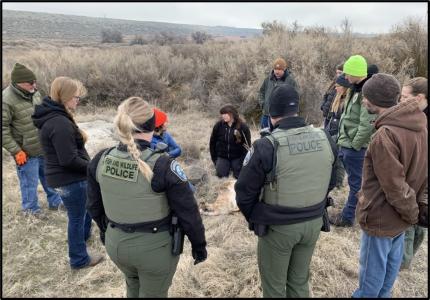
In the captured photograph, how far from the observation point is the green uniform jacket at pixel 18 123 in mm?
4102

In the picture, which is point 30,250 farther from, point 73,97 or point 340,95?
point 340,95

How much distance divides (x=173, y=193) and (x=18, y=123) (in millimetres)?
3086

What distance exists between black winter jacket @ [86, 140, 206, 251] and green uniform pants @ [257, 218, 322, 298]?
1.60 ft

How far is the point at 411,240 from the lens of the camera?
3.10 meters

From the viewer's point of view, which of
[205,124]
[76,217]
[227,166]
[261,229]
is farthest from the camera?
[205,124]

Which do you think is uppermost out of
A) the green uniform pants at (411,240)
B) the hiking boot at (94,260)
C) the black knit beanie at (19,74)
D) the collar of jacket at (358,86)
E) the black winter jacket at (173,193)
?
the collar of jacket at (358,86)

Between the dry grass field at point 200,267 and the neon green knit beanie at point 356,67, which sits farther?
the neon green knit beanie at point 356,67

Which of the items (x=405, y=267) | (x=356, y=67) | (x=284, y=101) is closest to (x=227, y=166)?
(x=356, y=67)

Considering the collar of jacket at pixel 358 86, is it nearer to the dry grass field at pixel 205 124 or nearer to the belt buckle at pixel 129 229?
the dry grass field at pixel 205 124

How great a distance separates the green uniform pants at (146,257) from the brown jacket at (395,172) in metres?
1.43

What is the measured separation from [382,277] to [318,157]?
1115 mm

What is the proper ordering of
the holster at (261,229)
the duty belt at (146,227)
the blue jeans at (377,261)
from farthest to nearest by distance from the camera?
the blue jeans at (377,261)
the holster at (261,229)
the duty belt at (146,227)

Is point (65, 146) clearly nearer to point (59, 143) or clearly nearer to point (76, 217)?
point (59, 143)

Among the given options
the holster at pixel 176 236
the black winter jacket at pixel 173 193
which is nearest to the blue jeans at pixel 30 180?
the black winter jacket at pixel 173 193
